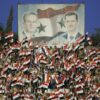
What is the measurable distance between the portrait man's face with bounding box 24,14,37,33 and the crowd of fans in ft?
7.81

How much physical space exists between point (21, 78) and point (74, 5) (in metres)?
5.29

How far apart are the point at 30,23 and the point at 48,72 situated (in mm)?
4346

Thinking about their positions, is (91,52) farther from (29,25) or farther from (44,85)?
(29,25)

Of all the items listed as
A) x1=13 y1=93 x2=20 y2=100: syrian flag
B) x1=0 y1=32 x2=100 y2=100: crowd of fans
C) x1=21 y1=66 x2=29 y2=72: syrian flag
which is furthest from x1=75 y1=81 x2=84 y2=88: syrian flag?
x1=13 y1=93 x2=20 y2=100: syrian flag

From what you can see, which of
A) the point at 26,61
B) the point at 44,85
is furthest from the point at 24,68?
the point at 44,85

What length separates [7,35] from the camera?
1791 cm

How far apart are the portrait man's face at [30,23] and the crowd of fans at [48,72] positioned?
238 cm

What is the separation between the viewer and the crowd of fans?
53.0 ft

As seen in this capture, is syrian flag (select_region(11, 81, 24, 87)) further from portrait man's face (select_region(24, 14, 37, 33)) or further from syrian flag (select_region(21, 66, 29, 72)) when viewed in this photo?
portrait man's face (select_region(24, 14, 37, 33))

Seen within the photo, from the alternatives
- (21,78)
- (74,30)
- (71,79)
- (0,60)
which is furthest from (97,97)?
(74,30)

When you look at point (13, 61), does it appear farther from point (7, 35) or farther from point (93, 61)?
point (93, 61)

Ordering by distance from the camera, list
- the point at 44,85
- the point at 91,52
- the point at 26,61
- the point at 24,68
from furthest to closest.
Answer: the point at 91,52 < the point at 26,61 < the point at 24,68 < the point at 44,85

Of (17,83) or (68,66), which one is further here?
(68,66)

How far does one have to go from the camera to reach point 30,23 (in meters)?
20.5
